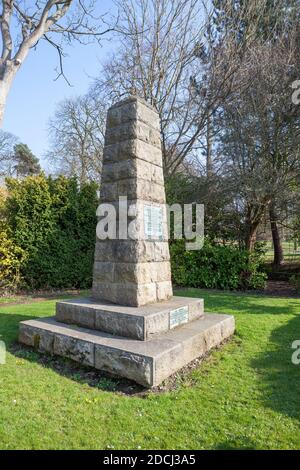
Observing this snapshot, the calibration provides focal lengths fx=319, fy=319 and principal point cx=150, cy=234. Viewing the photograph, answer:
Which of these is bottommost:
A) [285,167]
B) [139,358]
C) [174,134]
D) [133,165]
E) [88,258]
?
[139,358]

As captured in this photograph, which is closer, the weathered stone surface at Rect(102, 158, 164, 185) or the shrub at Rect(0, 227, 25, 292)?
the weathered stone surface at Rect(102, 158, 164, 185)

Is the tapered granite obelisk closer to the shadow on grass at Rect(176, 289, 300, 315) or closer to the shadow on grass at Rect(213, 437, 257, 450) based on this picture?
the shadow on grass at Rect(213, 437, 257, 450)

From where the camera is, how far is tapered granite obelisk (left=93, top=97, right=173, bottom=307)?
4238mm

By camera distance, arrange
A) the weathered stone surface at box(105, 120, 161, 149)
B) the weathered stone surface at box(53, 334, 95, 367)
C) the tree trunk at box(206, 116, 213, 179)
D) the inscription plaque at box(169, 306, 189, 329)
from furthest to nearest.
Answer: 1. the tree trunk at box(206, 116, 213, 179)
2. the weathered stone surface at box(105, 120, 161, 149)
3. the inscription plaque at box(169, 306, 189, 329)
4. the weathered stone surface at box(53, 334, 95, 367)

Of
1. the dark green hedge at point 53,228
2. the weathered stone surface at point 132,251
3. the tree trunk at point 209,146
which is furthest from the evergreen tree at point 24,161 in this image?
the weathered stone surface at point 132,251

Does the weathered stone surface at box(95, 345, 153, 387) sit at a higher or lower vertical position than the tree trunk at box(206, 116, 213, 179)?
lower

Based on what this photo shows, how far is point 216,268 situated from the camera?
983cm

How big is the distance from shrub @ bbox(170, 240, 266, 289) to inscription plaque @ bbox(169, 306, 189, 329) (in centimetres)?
542

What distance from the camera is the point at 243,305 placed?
6.90 meters

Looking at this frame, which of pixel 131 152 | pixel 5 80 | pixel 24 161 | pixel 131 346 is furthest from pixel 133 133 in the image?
pixel 24 161

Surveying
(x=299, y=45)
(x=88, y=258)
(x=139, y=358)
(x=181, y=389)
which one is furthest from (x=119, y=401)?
(x=299, y=45)

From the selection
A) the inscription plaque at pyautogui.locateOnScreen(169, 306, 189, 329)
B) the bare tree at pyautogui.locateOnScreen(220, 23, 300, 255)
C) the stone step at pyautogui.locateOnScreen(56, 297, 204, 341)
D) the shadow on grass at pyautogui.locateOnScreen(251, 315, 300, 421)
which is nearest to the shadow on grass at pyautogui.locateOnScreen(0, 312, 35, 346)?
the stone step at pyautogui.locateOnScreen(56, 297, 204, 341)
